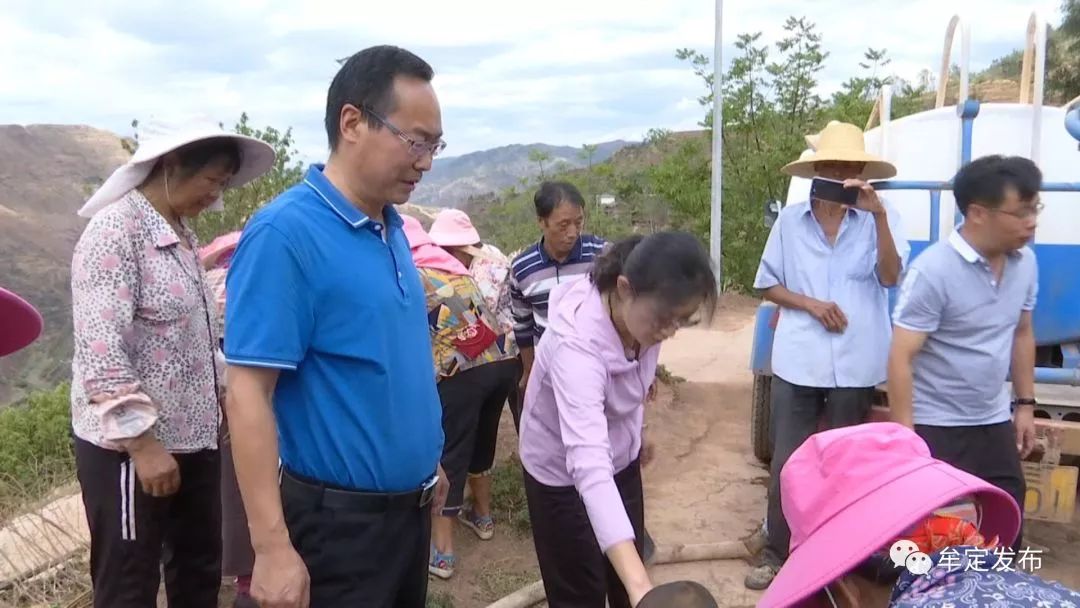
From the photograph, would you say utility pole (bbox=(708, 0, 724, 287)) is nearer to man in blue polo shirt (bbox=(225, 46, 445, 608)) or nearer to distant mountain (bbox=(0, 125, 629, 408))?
distant mountain (bbox=(0, 125, 629, 408))

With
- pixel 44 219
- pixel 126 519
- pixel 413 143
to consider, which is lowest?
pixel 44 219

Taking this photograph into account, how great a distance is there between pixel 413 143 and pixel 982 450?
83.3 inches

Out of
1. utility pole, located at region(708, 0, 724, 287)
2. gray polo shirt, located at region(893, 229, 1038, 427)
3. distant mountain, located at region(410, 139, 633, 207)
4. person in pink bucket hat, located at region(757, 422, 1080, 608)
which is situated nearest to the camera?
person in pink bucket hat, located at region(757, 422, 1080, 608)

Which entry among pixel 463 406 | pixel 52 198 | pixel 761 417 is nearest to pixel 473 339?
pixel 463 406

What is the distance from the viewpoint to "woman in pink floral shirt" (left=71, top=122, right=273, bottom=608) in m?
2.07

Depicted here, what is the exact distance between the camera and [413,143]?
5.65 ft

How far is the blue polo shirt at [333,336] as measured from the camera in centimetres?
158

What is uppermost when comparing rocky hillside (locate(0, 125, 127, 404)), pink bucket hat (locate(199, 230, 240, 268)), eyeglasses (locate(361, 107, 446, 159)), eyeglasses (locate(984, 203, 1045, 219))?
eyeglasses (locate(361, 107, 446, 159))

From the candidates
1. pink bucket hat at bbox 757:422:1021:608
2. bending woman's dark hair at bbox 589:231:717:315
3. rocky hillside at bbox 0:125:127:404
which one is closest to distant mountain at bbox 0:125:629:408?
rocky hillside at bbox 0:125:127:404

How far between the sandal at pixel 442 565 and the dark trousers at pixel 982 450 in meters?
1.94

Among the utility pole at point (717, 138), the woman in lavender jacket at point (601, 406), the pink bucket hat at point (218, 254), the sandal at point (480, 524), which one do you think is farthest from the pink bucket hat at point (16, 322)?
the utility pole at point (717, 138)

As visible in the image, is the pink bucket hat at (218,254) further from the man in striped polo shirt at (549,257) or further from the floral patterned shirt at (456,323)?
the man in striped polo shirt at (549,257)

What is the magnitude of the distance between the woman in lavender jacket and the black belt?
15.4 inches

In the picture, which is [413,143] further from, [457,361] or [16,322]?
[457,361]
